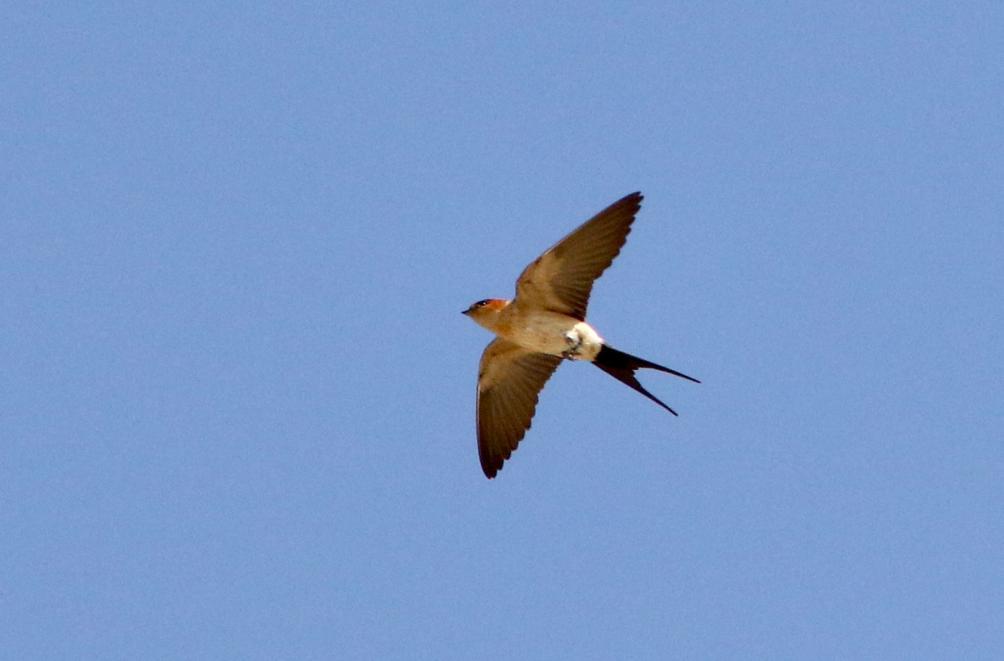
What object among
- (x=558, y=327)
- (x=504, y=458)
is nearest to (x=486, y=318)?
(x=558, y=327)

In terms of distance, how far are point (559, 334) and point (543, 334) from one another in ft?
0.34

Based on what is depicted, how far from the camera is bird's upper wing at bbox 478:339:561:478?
32.3 feet

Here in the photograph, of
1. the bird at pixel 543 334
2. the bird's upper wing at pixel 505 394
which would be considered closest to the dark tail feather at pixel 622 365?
the bird at pixel 543 334

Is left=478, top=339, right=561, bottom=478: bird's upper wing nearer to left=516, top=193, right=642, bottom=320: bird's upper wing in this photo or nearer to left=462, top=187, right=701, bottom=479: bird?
left=462, top=187, right=701, bottom=479: bird

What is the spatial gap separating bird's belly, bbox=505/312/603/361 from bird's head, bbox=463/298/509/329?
0.43 feet

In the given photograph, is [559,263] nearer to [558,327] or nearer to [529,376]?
[558,327]

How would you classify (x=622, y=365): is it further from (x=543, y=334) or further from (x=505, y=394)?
(x=505, y=394)

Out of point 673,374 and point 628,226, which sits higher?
point 628,226

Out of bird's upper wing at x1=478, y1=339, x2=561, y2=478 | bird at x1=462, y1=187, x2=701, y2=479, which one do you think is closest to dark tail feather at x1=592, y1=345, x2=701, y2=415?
bird at x1=462, y1=187, x2=701, y2=479

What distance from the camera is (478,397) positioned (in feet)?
33.2

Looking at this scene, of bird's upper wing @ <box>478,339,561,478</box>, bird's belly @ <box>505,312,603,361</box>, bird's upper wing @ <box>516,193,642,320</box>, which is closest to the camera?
bird's upper wing @ <box>516,193,642,320</box>

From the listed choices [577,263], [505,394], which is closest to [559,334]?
[577,263]

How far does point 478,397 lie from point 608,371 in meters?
1.17

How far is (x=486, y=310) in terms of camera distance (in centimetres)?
938
